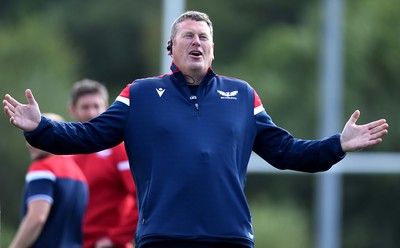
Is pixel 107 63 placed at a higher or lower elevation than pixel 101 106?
lower

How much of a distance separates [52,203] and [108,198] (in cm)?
56

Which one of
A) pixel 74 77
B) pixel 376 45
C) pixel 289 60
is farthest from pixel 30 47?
pixel 376 45

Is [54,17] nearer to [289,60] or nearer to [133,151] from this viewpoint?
[289,60]

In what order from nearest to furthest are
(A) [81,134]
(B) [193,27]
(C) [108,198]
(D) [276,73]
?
1. (A) [81,134]
2. (B) [193,27]
3. (C) [108,198]
4. (D) [276,73]

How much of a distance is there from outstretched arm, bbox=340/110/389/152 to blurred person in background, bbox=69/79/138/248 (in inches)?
88.0

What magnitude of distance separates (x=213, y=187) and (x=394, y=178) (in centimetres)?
1554

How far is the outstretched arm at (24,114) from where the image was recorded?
542cm

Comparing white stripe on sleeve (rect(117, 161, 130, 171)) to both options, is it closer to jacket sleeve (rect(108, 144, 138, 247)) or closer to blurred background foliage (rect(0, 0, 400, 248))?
jacket sleeve (rect(108, 144, 138, 247))

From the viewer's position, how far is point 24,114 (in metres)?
5.45

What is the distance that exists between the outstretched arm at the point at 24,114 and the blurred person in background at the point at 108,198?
215 centimetres

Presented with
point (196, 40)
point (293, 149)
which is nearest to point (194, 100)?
point (196, 40)

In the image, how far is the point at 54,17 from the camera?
22812mm

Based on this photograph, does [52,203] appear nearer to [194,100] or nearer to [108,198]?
[108,198]

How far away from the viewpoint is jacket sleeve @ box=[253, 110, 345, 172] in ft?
18.6
